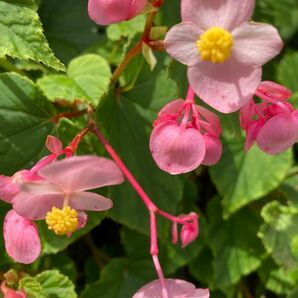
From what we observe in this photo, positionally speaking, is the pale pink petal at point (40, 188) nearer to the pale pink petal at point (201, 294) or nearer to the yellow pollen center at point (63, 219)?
the yellow pollen center at point (63, 219)

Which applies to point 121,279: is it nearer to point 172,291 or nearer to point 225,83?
point 172,291

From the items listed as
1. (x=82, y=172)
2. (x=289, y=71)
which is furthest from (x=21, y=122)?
(x=289, y=71)

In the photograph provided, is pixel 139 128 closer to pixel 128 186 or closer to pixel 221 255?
pixel 128 186

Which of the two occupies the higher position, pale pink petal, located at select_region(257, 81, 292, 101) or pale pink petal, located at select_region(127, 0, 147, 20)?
pale pink petal, located at select_region(127, 0, 147, 20)

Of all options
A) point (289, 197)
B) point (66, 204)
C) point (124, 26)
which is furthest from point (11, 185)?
point (289, 197)

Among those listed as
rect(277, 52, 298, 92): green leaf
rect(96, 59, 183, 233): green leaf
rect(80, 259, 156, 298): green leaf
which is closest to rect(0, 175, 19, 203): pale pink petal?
rect(96, 59, 183, 233): green leaf

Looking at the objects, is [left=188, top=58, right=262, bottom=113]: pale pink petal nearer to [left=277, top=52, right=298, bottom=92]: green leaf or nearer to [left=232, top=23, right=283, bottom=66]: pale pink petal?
[left=232, top=23, right=283, bottom=66]: pale pink petal
